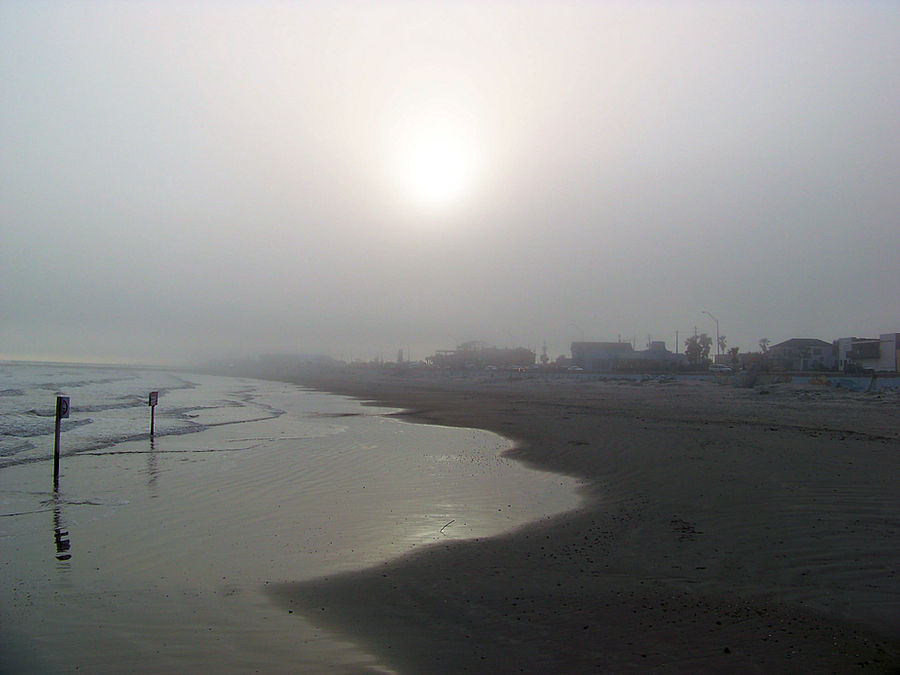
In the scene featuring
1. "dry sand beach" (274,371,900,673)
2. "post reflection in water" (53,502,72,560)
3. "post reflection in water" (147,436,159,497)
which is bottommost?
"post reflection in water" (147,436,159,497)

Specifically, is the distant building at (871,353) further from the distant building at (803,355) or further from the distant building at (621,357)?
the distant building at (621,357)

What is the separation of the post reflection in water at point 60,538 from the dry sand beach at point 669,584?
12.3 feet

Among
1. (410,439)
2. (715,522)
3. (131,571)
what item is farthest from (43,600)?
(410,439)

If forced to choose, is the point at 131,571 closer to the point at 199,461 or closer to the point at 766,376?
the point at 199,461

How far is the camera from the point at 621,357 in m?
101

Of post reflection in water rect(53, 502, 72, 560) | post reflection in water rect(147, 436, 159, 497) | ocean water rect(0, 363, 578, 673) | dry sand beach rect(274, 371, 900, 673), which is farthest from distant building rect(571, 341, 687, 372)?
post reflection in water rect(53, 502, 72, 560)

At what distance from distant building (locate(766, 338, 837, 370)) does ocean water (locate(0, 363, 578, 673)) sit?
222 feet

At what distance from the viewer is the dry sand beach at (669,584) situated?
5.26m

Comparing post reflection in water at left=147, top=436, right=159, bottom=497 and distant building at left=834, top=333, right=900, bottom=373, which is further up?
distant building at left=834, top=333, right=900, bottom=373

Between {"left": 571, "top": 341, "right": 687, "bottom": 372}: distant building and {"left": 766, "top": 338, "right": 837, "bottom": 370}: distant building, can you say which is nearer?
{"left": 766, "top": 338, "right": 837, "bottom": 370}: distant building

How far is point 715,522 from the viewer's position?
953cm

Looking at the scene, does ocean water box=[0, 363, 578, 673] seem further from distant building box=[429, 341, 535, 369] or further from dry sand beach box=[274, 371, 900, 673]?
distant building box=[429, 341, 535, 369]

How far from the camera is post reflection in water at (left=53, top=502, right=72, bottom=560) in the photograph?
8531 mm

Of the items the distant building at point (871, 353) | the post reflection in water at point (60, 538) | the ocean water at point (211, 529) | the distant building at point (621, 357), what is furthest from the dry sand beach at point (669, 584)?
the distant building at point (621, 357)
